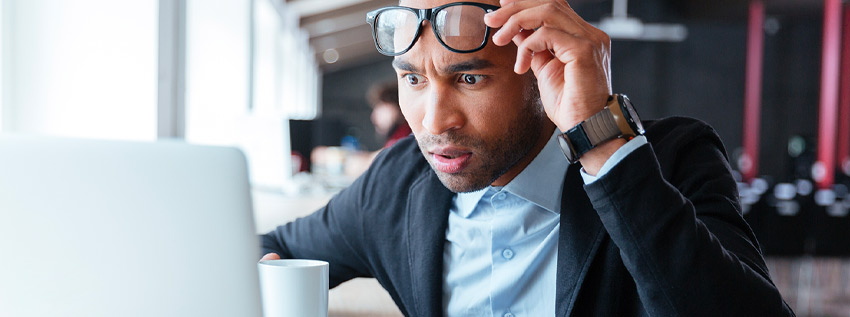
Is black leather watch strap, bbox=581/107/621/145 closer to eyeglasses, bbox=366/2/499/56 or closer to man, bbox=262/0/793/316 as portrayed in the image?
man, bbox=262/0/793/316

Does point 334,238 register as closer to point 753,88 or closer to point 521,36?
point 521,36

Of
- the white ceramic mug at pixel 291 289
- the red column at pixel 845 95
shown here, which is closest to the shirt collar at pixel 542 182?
the white ceramic mug at pixel 291 289

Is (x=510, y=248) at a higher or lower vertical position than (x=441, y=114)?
lower

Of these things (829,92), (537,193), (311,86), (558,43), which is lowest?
(537,193)

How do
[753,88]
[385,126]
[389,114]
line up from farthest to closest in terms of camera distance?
[753,88]
[385,126]
[389,114]

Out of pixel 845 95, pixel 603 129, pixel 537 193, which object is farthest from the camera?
pixel 845 95

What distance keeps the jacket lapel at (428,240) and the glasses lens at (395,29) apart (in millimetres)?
251

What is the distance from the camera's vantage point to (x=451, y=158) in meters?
1.13

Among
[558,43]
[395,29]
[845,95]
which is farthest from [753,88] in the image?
[558,43]

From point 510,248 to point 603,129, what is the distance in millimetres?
335

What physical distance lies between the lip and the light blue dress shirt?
0.31 feet

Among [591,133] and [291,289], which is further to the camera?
[591,133]

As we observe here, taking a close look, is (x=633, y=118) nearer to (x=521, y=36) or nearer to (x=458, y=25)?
(x=521, y=36)

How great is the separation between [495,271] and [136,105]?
1.76 metres
